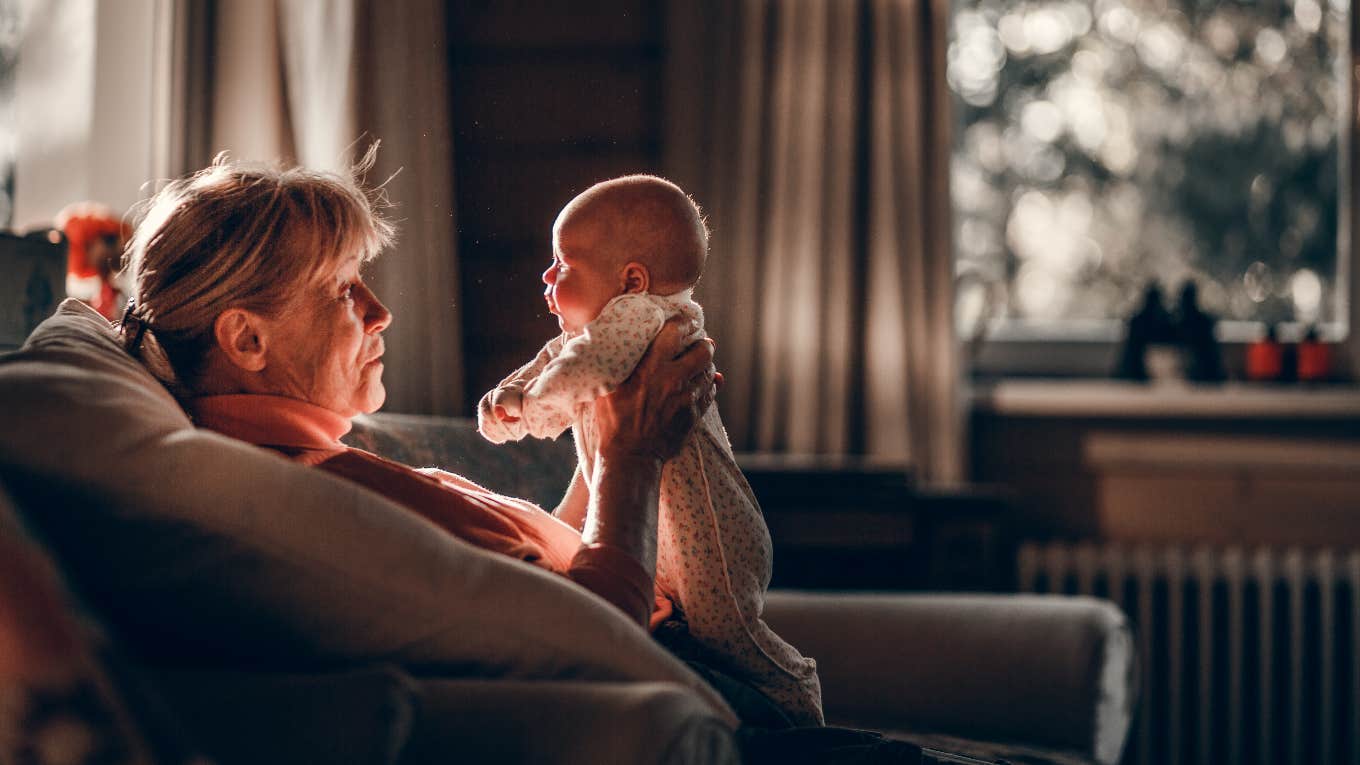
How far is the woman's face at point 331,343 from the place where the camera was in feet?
3.62

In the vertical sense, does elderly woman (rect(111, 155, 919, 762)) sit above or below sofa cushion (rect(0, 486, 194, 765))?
above

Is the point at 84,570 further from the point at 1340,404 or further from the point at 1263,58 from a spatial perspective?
the point at 1263,58

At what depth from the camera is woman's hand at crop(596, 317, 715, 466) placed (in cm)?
108

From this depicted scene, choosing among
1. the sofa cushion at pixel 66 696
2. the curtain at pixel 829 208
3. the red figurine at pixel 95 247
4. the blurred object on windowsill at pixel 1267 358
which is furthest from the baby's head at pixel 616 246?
the blurred object on windowsill at pixel 1267 358

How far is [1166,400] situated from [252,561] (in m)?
2.38

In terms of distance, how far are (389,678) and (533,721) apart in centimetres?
9

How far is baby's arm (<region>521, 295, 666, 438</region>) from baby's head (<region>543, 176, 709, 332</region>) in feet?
0.09

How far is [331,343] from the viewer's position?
1.13m

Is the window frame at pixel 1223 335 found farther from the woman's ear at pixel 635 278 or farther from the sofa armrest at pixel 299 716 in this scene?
the sofa armrest at pixel 299 716

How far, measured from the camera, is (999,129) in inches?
120

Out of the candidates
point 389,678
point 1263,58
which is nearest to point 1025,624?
point 389,678

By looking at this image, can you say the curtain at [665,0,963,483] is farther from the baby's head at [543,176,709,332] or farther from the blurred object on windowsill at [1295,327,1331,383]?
the baby's head at [543,176,709,332]

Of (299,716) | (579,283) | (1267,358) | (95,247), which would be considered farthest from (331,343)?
(1267,358)

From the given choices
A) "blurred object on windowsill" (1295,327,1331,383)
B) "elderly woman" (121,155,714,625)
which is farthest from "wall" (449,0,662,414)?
"blurred object on windowsill" (1295,327,1331,383)
